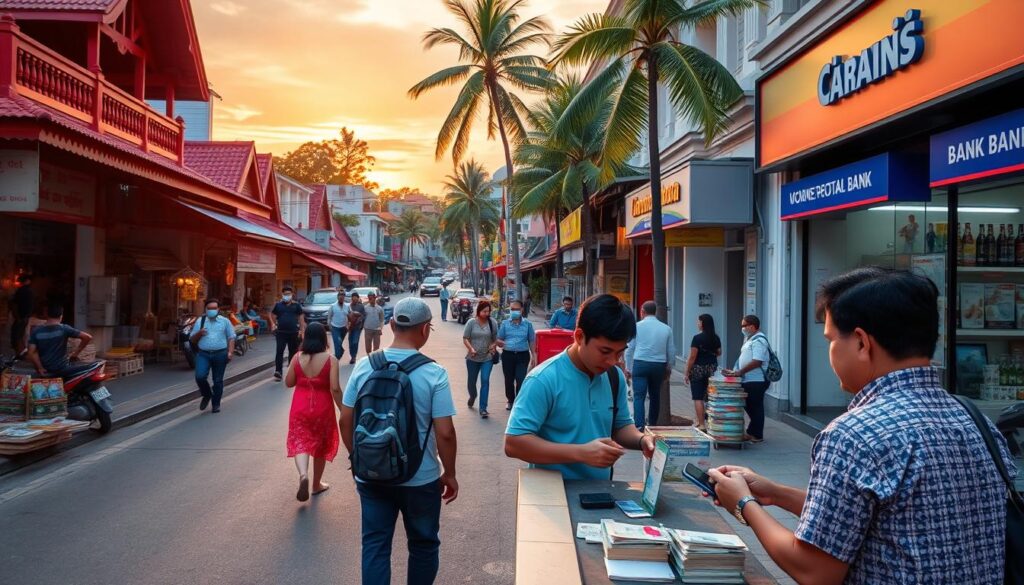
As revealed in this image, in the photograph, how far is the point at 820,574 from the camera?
5.88 feet

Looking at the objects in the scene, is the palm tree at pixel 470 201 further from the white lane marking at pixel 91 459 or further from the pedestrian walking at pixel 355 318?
the white lane marking at pixel 91 459

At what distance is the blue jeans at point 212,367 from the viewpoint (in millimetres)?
10945

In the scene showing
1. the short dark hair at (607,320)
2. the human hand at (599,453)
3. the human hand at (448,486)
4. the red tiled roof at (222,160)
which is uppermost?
the red tiled roof at (222,160)

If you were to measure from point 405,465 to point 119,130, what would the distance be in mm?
12401

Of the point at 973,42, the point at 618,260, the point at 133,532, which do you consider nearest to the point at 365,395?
the point at 133,532

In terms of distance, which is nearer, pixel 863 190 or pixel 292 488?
pixel 292 488

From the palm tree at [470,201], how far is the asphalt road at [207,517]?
51.6 meters

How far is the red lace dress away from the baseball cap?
2.95m

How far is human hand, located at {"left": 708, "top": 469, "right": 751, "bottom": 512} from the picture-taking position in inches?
83.6

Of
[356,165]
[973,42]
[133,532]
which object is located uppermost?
[356,165]

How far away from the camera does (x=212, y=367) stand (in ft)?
36.4

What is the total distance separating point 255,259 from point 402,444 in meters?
18.1

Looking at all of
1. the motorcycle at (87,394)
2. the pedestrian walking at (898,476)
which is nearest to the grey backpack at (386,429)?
the pedestrian walking at (898,476)

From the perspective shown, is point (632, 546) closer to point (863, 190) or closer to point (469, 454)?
point (469, 454)
